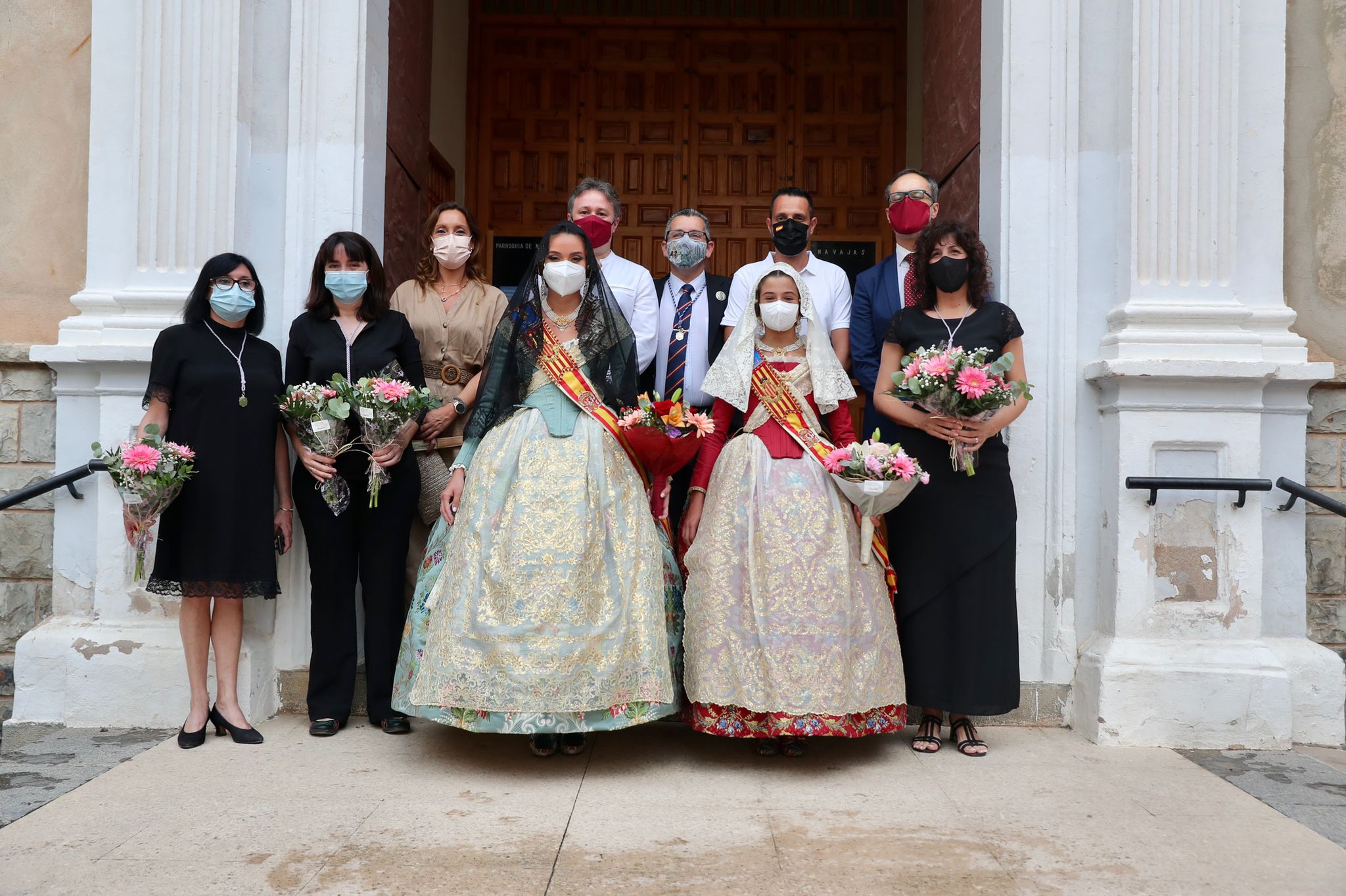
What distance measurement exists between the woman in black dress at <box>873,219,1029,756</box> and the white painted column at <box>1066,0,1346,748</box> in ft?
1.62

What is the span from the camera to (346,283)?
4453 mm

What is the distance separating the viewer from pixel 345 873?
2891 millimetres

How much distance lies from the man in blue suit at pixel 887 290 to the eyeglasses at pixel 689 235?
0.69 meters

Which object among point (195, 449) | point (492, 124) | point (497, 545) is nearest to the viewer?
point (497, 545)

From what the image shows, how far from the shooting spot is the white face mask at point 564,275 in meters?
4.16

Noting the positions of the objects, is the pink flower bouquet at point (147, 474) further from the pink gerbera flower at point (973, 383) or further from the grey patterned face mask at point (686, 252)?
the pink gerbera flower at point (973, 383)

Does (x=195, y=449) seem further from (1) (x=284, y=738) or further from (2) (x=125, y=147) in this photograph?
(2) (x=125, y=147)

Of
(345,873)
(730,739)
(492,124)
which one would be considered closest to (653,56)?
(492,124)

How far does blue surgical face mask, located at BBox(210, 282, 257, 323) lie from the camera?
4.32 metres

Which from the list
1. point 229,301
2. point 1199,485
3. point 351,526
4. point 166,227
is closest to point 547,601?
point 351,526

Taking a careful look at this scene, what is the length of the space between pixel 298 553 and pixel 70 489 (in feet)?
3.28

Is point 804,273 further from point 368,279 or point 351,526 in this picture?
point 351,526

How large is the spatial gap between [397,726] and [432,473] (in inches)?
41.0

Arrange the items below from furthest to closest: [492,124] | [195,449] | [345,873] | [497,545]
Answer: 1. [492,124]
2. [195,449]
3. [497,545]
4. [345,873]
